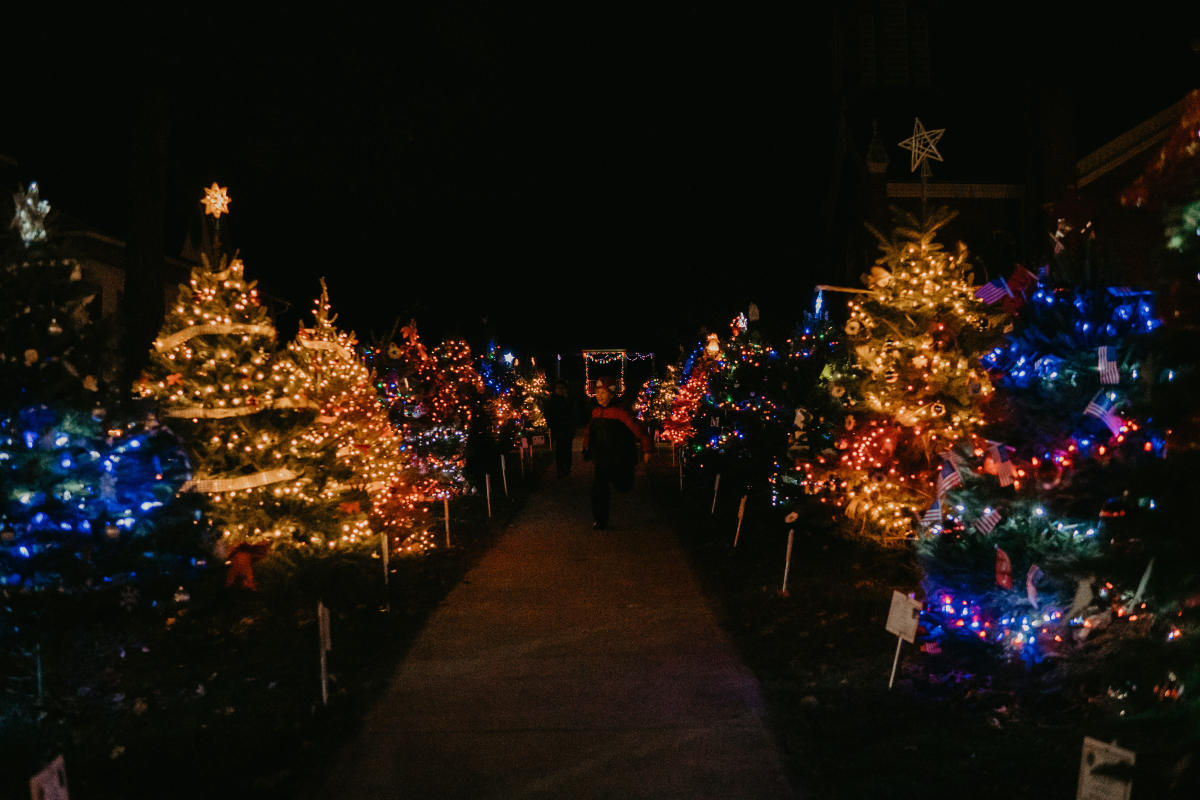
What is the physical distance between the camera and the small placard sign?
19.9 ft

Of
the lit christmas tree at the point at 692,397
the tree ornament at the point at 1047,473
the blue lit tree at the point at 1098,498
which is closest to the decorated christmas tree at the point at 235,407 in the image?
the blue lit tree at the point at 1098,498

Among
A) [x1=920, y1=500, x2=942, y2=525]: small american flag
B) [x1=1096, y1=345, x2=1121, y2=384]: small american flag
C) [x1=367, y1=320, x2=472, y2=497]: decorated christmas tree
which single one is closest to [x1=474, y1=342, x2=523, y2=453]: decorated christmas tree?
[x1=367, y1=320, x2=472, y2=497]: decorated christmas tree

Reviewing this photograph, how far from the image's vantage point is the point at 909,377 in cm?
962

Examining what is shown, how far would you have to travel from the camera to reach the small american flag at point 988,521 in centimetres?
587

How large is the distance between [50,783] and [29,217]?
482 cm

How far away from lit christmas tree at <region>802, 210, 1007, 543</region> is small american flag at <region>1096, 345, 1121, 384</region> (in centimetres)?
412

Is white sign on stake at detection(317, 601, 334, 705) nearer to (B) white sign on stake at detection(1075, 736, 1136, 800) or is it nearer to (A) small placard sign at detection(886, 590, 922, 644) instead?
(A) small placard sign at detection(886, 590, 922, 644)

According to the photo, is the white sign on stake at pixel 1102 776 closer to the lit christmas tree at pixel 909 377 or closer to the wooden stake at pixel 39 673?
the lit christmas tree at pixel 909 377

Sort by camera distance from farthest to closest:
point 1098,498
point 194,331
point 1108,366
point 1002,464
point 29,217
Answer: point 194,331 < point 29,217 < point 1002,464 < point 1108,366 < point 1098,498

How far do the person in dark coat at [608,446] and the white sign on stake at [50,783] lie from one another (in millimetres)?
10596

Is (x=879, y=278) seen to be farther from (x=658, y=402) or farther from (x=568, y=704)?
(x=658, y=402)

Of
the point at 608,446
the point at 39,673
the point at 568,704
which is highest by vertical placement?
the point at 608,446

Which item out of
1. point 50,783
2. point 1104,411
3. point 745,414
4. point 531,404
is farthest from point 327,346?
point 531,404

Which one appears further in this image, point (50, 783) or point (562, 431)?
point (562, 431)
